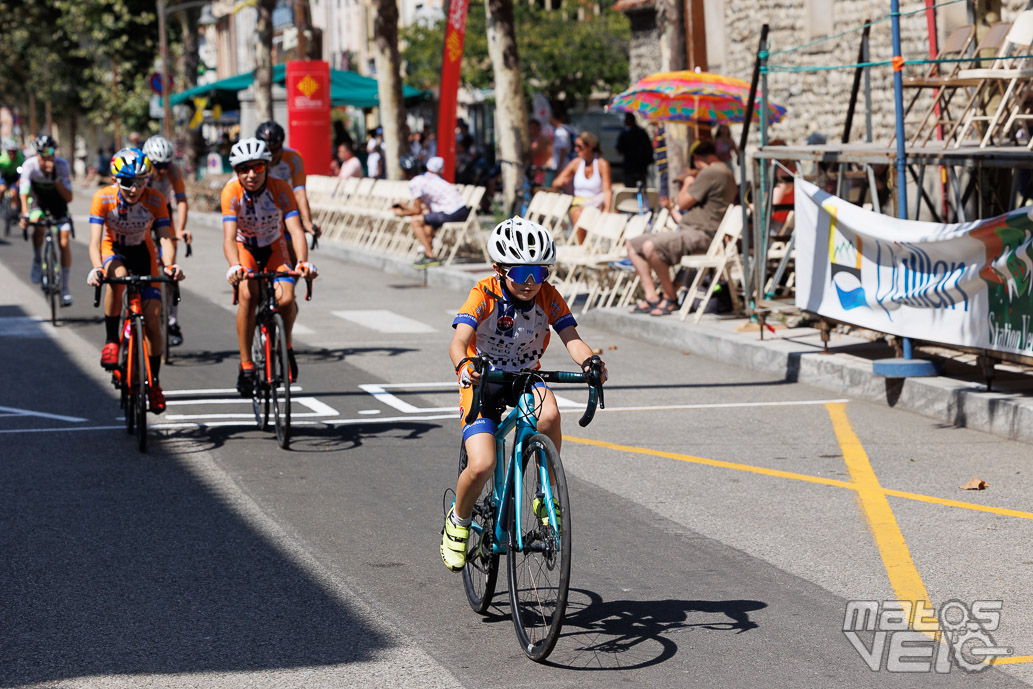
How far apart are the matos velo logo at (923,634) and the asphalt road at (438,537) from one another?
0.24 ft

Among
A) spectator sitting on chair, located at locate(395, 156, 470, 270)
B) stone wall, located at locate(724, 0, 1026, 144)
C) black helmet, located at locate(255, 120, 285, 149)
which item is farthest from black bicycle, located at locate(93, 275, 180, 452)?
stone wall, located at locate(724, 0, 1026, 144)

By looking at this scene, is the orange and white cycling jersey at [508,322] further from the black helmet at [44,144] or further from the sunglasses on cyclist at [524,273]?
the black helmet at [44,144]

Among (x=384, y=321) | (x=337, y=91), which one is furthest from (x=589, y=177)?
(x=337, y=91)

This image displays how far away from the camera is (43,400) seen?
11.3 m

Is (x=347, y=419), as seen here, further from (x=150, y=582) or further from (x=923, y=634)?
(x=923, y=634)

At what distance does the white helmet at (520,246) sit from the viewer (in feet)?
18.2

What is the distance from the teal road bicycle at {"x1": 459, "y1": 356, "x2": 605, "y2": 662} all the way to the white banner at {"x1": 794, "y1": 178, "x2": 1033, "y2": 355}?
16.8 ft

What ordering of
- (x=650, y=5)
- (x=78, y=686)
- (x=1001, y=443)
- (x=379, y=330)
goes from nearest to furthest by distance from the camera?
1. (x=78, y=686)
2. (x=1001, y=443)
3. (x=379, y=330)
4. (x=650, y=5)

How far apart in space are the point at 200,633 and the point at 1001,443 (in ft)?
18.8

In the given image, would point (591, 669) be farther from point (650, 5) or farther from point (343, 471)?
point (650, 5)

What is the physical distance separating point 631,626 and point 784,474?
312 centimetres

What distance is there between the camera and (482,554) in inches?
229

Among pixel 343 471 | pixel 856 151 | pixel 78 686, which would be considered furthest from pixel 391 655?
pixel 856 151

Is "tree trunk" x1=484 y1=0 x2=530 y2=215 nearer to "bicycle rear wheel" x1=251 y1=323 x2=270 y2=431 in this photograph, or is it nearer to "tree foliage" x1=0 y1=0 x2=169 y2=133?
"bicycle rear wheel" x1=251 y1=323 x2=270 y2=431
